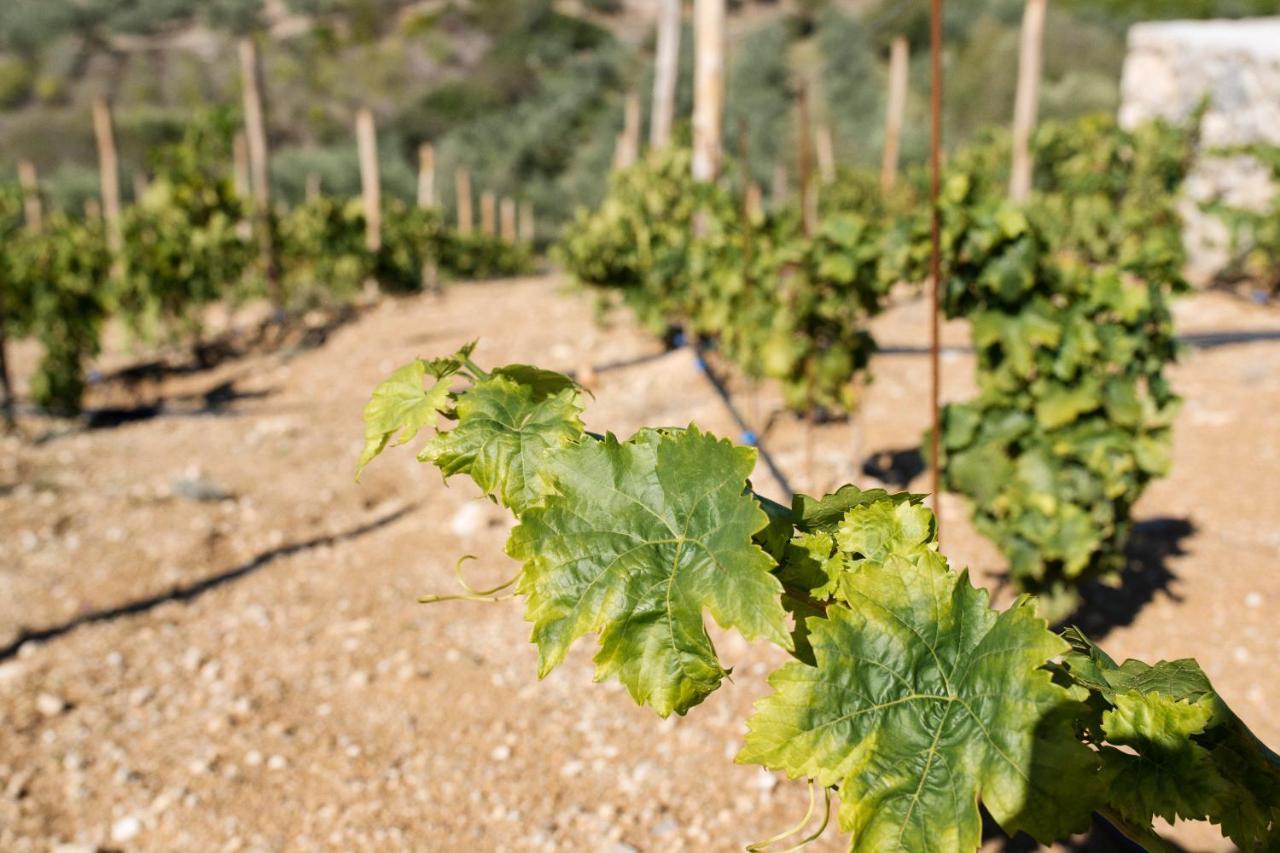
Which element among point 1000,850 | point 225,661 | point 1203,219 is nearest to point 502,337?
point 225,661

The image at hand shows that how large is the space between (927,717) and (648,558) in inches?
14.8

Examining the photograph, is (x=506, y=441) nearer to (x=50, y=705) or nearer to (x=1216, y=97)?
(x=50, y=705)

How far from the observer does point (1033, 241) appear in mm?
3273

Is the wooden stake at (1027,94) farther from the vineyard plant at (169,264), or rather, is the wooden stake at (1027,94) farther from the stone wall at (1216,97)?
the vineyard plant at (169,264)

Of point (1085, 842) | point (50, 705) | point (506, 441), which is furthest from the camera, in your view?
point (50, 705)

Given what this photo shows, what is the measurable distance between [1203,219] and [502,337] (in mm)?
8292

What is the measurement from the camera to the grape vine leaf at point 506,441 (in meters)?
1.33

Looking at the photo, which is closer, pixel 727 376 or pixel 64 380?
pixel 727 376

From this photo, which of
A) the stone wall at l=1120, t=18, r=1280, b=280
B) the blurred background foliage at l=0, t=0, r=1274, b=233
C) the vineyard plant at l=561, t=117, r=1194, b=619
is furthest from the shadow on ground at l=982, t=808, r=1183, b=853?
the blurred background foliage at l=0, t=0, r=1274, b=233

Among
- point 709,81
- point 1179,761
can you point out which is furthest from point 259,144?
point 1179,761

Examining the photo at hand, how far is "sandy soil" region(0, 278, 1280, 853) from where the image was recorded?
2.89 m

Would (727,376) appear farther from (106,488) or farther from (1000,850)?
(1000,850)

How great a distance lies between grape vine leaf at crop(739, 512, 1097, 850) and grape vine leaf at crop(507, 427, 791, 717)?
0.11 metres

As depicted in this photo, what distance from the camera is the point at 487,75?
43.0 m
